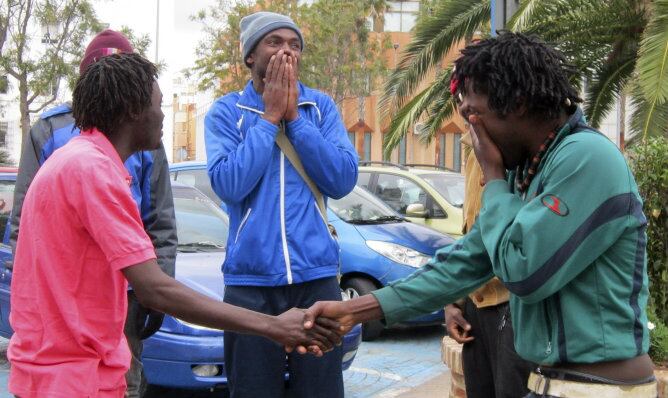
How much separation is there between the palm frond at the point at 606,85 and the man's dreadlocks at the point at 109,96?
366 inches

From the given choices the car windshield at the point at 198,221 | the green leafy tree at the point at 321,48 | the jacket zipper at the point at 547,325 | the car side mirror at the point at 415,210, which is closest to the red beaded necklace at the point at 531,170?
the jacket zipper at the point at 547,325

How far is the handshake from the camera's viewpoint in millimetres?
3037

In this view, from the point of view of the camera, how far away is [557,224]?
221cm

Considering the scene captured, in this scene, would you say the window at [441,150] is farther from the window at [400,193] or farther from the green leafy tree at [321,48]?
the window at [400,193]

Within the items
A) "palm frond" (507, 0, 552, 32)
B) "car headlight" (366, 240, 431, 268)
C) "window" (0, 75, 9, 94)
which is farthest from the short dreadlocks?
"window" (0, 75, 9, 94)

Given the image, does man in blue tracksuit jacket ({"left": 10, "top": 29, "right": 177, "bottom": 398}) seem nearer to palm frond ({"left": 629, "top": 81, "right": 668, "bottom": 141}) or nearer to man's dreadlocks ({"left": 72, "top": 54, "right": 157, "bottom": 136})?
man's dreadlocks ({"left": 72, "top": 54, "right": 157, "bottom": 136})

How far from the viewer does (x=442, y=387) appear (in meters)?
6.64

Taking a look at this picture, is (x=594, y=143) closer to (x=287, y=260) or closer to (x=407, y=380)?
(x=287, y=260)

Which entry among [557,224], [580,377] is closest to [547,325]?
[580,377]

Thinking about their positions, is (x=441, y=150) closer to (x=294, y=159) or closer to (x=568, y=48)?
(x=568, y=48)

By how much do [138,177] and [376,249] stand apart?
4622mm

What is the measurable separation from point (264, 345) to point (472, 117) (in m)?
1.46

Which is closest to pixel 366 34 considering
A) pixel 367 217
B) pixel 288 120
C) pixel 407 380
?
pixel 367 217

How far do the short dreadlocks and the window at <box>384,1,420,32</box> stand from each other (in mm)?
39326
